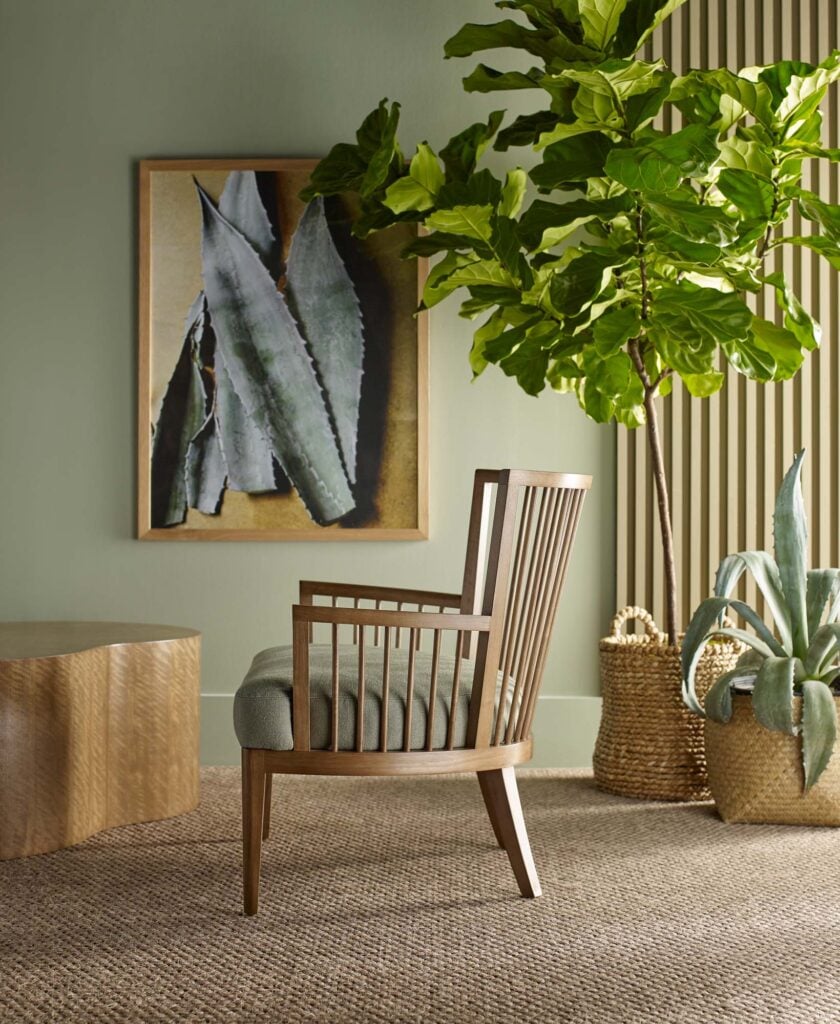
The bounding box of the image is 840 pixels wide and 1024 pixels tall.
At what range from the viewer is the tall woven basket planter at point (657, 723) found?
3.28 m

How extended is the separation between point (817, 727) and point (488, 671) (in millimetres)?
1114

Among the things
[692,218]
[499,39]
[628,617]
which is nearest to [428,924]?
[628,617]

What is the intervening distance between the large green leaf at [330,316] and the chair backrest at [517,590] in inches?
56.8

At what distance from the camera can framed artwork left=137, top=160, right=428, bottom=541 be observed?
3.83 metres

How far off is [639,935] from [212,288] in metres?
2.60

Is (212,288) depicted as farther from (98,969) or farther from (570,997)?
(570,997)

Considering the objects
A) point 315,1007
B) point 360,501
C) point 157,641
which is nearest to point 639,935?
point 315,1007

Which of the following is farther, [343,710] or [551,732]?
[551,732]

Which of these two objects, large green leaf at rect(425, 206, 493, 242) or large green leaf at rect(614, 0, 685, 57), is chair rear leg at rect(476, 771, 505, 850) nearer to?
large green leaf at rect(425, 206, 493, 242)

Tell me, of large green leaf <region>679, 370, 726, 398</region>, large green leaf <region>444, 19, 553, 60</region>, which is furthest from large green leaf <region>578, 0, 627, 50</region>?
large green leaf <region>679, 370, 726, 398</region>

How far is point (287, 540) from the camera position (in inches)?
151

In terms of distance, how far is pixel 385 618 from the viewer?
7.16 feet

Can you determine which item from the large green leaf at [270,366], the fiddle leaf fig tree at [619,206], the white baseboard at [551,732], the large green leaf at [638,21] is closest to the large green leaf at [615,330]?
the fiddle leaf fig tree at [619,206]

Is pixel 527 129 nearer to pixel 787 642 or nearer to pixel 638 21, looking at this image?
pixel 638 21
